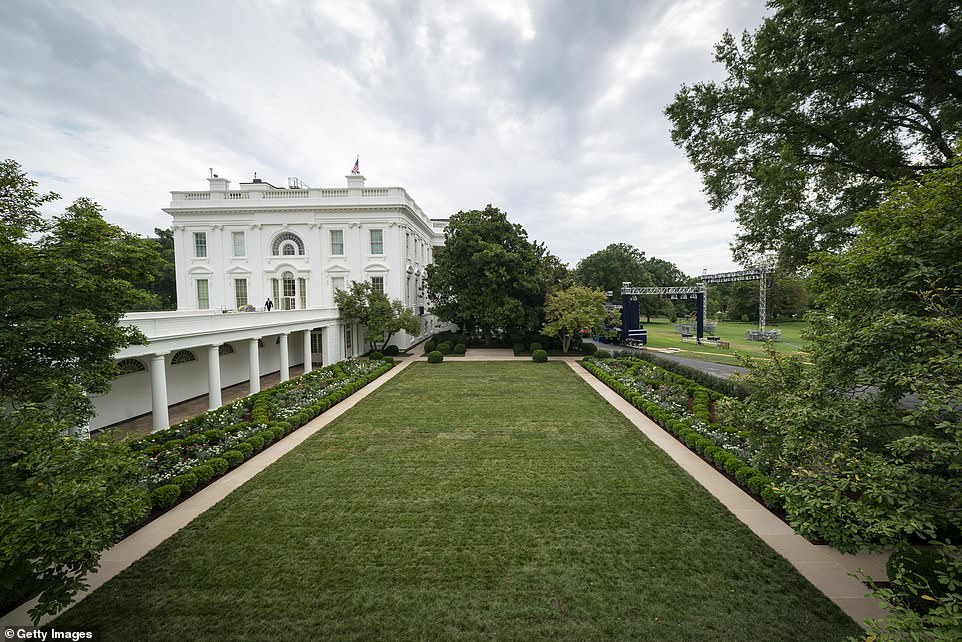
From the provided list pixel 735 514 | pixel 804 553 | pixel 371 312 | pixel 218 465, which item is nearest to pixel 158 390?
pixel 218 465

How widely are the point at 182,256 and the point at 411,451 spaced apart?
101ft

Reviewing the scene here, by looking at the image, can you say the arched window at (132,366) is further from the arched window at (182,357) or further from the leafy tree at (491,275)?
the leafy tree at (491,275)

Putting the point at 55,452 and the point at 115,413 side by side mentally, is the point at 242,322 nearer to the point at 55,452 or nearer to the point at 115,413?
the point at 115,413

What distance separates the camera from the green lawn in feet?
16.4

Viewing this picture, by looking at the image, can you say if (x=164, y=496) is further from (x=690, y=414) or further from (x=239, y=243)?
(x=239, y=243)

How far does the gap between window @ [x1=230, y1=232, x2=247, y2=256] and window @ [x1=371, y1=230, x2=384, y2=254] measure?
32.7 ft

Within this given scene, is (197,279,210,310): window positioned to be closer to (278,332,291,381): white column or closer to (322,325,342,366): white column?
(322,325,342,366): white column

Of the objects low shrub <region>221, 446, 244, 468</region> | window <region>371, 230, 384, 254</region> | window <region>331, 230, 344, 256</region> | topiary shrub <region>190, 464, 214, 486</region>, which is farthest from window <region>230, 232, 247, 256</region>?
topiary shrub <region>190, 464, 214, 486</region>

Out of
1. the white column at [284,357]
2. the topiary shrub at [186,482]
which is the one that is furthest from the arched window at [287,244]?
the topiary shrub at [186,482]

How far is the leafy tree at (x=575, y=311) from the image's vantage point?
91.9 feet

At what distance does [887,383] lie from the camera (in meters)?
4.39

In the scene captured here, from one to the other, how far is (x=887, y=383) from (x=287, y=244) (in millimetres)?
33985

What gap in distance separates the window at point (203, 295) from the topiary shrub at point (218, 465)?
27333 millimetres

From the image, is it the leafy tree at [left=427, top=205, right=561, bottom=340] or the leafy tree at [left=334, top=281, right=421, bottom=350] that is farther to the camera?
the leafy tree at [left=427, top=205, right=561, bottom=340]
